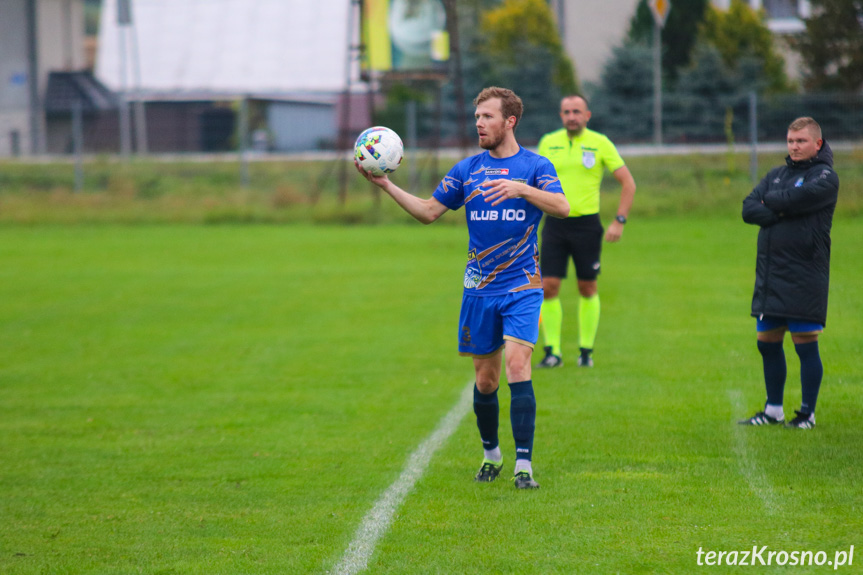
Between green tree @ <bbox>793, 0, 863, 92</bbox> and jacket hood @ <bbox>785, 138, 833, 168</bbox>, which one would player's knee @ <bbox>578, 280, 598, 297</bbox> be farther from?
green tree @ <bbox>793, 0, 863, 92</bbox>

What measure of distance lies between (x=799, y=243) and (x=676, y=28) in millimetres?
32010

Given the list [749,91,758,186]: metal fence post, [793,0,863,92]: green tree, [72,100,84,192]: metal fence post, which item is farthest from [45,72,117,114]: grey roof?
[749,91,758,186]: metal fence post

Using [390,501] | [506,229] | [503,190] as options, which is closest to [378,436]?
[390,501]

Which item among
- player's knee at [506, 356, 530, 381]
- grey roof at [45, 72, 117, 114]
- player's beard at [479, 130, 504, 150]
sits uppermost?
grey roof at [45, 72, 117, 114]

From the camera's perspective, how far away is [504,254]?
18.1ft

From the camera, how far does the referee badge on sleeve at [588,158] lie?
8.98 m

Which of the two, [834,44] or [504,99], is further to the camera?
[834,44]

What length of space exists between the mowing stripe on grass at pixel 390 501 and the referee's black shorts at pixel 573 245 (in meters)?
2.04

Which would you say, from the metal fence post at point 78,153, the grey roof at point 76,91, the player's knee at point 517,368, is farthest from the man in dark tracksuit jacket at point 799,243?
the grey roof at point 76,91

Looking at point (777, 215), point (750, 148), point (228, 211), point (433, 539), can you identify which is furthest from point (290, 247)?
point (433, 539)

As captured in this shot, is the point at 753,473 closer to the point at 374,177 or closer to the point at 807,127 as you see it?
the point at 807,127

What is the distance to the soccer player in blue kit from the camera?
5.46 metres

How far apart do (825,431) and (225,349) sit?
6.07 meters

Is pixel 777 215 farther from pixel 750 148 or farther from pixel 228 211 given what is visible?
pixel 228 211
